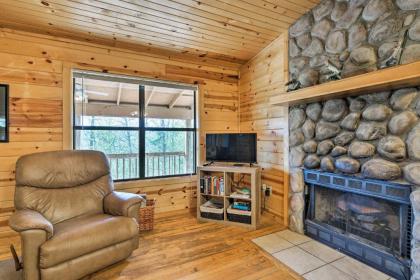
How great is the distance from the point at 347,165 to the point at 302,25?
5.72 feet

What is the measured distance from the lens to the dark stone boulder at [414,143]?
181cm

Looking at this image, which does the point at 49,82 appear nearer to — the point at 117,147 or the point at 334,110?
the point at 117,147

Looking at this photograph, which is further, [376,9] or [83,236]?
[376,9]

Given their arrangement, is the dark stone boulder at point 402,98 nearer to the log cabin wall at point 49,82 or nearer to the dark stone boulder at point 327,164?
the dark stone boulder at point 327,164

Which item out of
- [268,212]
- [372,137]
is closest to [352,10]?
[372,137]

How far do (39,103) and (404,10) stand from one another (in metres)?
3.75

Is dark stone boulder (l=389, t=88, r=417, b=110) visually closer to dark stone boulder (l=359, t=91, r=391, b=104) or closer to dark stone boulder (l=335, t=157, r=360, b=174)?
dark stone boulder (l=359, t=91, r=391, b=104)

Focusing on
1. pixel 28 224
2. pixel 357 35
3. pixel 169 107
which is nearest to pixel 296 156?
pixel 357 35

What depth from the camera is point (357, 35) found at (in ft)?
7.46

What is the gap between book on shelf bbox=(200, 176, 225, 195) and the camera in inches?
124

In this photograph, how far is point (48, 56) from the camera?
276 cm

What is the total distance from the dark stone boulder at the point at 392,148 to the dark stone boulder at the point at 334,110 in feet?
1.53

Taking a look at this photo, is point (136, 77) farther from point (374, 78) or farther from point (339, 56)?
point (374, 78)

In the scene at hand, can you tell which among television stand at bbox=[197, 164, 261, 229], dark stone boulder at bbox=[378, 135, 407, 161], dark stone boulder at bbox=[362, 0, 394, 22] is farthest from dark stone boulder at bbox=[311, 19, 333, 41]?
television stand at bbox=[197, 164, 261, 229]
